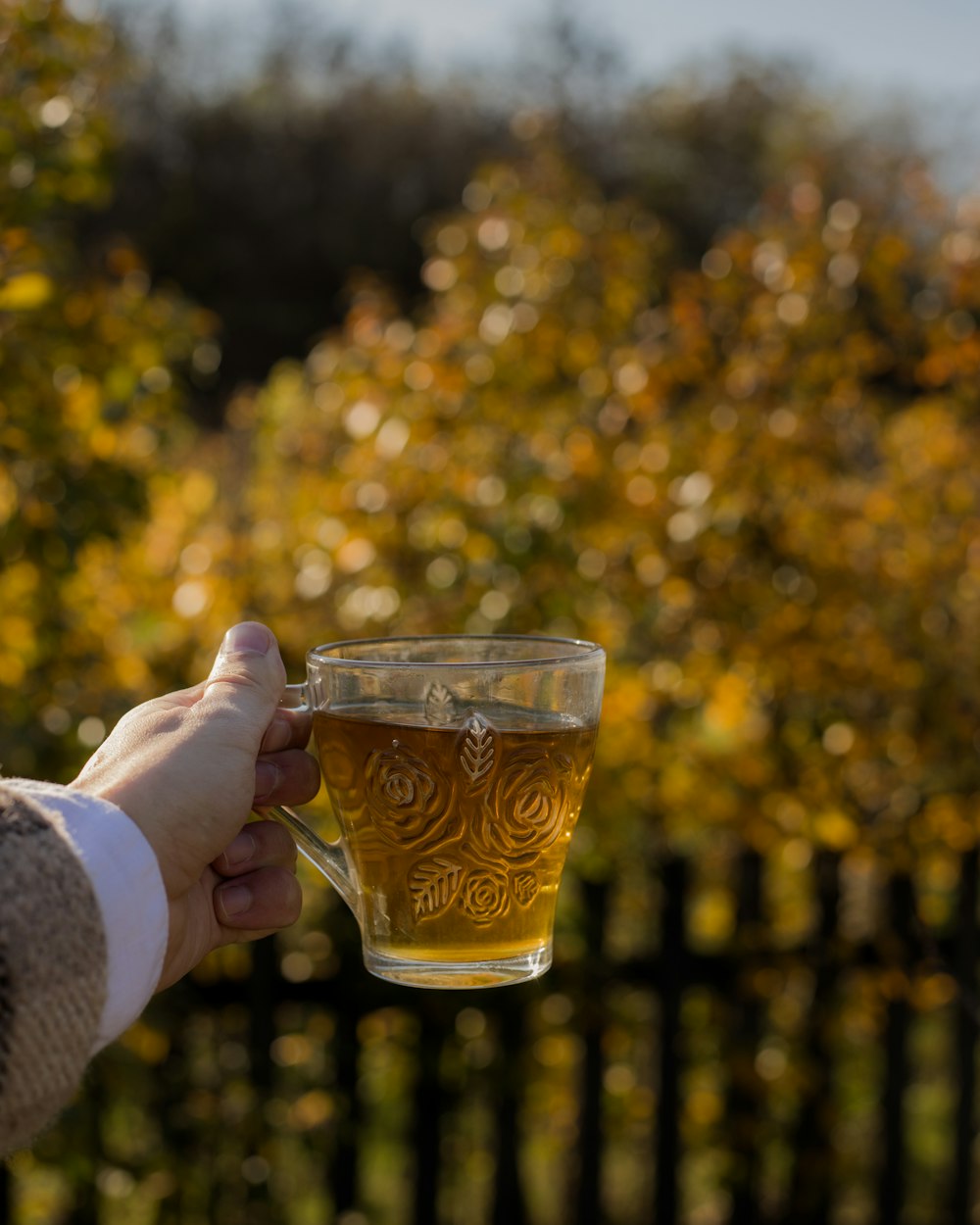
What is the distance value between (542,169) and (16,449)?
1.81 meters

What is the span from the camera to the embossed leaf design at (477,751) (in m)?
1.11

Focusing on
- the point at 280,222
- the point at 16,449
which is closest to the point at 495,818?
the point at 16,449

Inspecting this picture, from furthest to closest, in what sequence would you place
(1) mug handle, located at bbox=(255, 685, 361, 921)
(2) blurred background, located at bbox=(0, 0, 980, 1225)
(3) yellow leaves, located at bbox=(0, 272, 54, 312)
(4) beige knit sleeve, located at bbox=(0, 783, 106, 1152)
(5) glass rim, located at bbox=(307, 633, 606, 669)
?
(2) blurred background, located at bbox=(0, 0, 980, 1225), (3) yellow leaves, located at bbox=(0, 272, 54, 312), (1) mug handle, located at bbox=(255, 685, 361, 921), (5) glass rim, located at bbox=(307, 633, 606, 669), (4) beige knit sleeve, located at bbox=(0, 783, 106, 1152)

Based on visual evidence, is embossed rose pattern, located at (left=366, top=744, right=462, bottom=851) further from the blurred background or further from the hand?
the blurred background

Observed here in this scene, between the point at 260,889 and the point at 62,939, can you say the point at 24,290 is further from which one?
the point at 62,939

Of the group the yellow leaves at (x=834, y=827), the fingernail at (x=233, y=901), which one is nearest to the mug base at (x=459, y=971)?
the fingernail at (x=233, y=901)

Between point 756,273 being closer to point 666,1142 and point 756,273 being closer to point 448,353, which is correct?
point 448,353

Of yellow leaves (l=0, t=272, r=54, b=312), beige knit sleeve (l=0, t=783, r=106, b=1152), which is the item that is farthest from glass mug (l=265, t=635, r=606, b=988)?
yellow leaves (l=0, t=272, r=54, b=312)

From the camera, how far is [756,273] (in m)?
3.16

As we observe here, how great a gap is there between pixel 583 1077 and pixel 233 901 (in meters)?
2.14

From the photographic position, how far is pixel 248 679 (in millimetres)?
1207

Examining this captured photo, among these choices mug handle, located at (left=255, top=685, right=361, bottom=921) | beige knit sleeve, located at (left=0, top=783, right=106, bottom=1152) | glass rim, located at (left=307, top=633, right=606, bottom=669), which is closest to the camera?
beige knit sleeve, located at (left=0, top=783, right=106, bottom=1152)

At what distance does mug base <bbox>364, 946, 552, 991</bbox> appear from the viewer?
45.6 inches

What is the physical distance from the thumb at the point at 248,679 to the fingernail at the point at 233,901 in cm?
24
